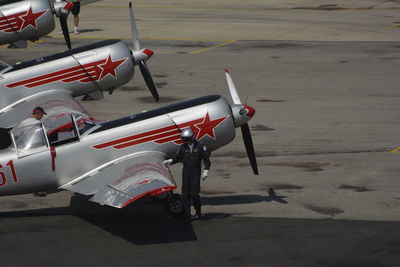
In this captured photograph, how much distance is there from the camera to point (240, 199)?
58.4 feet

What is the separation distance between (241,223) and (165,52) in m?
20.1

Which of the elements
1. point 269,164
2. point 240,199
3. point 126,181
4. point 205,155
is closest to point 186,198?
point 205,155

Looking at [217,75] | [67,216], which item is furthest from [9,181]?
[217,75]

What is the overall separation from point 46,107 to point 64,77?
1548mm

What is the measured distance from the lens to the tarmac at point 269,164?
1457 centimetres

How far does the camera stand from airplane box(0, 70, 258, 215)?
1617cm

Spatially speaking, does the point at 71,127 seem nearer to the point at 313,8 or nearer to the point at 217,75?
the point at 217,75

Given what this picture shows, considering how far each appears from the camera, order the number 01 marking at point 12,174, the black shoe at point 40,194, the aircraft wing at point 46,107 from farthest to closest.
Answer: the aircraft wing at point 46,107
the black shoe at point 40,194
the number 01 marking at point 12,174

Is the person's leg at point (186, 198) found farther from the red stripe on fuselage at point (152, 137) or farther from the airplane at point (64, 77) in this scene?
the airplane at point (64, 77)

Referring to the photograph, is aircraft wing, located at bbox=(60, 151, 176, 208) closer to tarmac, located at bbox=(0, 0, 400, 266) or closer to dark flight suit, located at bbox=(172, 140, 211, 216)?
dark flight suit, located at bbox=(172, 140, 211, 216)

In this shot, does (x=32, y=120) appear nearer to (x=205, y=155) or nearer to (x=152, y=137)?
(x=152, y=137)

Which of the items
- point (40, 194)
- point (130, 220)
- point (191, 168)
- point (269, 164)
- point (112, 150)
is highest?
point (112, 150)

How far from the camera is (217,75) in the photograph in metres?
30.8

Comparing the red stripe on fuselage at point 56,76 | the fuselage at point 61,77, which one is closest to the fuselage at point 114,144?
the fuselage at point 61,77
